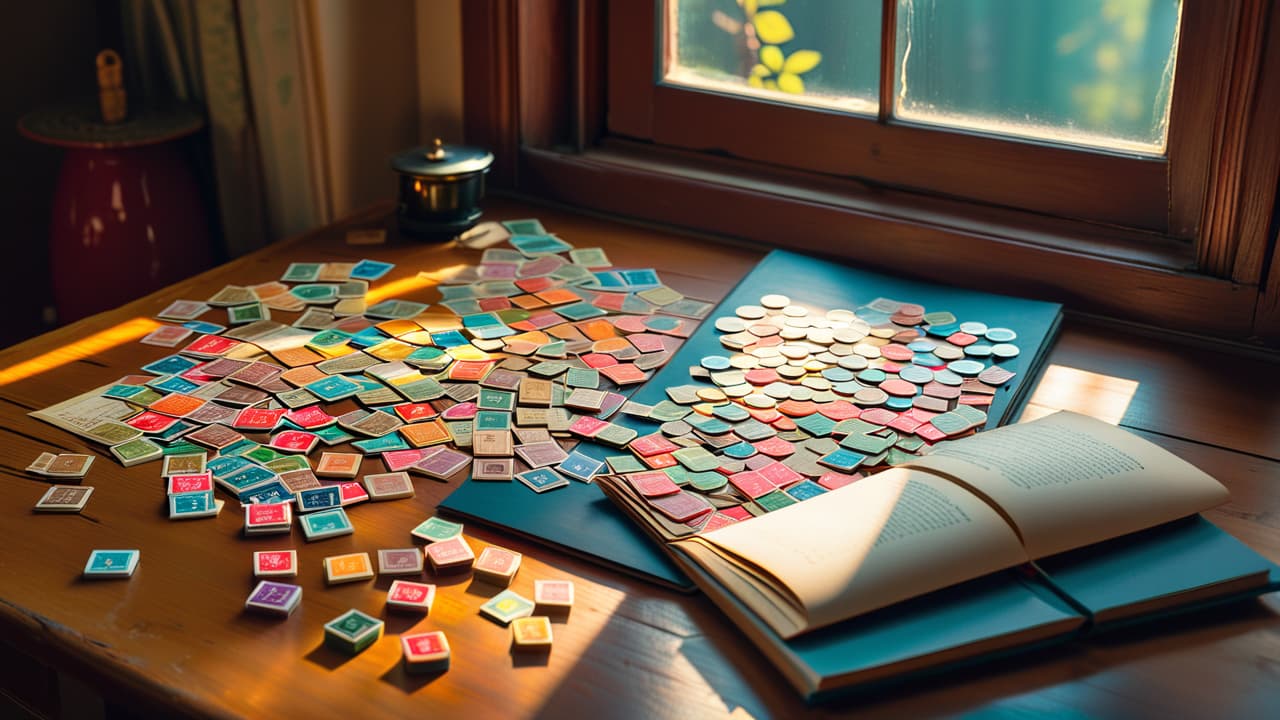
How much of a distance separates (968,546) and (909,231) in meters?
0.75

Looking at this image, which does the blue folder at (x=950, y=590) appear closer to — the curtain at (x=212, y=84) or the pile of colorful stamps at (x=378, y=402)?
the pile of colorful stamps at (x=378, y=402)

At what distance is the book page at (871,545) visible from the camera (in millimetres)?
885

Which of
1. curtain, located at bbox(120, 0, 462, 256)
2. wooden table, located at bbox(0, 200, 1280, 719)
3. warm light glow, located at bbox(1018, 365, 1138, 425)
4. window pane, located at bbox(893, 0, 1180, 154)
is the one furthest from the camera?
curtain, located at bbox(120, 0, 462, 256)

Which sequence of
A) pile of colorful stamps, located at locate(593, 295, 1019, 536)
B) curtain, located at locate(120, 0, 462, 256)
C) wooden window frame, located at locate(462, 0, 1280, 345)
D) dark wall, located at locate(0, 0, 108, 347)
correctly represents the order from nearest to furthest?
pile of colorful stamps, located at locate(593, 295, 1019, 536) → wooden window frame, located at locate(462, 0, 1280, 345) → curtain, located at locate(120, 0, 462, 256) → dark wall, located at locate(0, 0, 108, 347)

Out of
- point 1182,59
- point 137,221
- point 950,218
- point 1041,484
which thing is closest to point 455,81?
point 137,221

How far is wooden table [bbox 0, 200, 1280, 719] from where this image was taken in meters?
0.84

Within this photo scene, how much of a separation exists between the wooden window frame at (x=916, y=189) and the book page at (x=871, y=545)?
0.61 metres

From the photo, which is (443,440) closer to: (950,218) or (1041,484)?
(1041,484)

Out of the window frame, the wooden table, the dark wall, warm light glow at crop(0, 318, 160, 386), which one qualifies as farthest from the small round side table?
the window frame

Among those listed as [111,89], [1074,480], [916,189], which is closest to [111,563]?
[1074,480]

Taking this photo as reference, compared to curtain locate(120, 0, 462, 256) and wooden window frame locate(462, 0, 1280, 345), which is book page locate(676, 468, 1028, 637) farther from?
curtain locate(120, 0, 462, 256)

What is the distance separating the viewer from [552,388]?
1285mm

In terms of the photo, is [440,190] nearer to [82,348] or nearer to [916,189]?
[82,348]

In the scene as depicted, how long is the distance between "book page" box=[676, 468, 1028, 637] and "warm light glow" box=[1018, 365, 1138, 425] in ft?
0.99
